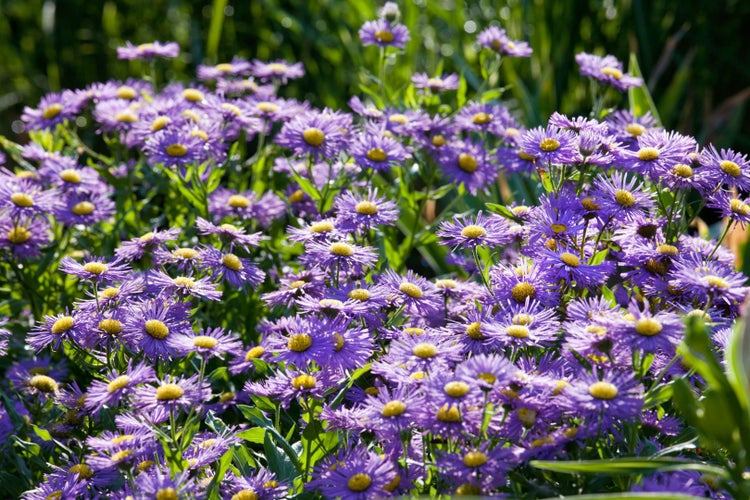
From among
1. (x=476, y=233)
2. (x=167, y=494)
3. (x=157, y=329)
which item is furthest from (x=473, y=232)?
(x=167, y=494)

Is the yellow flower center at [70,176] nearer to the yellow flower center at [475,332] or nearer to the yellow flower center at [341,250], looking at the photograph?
the yellow flower center at [341,250]

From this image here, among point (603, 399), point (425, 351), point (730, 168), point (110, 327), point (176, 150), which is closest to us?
point (603, 399)

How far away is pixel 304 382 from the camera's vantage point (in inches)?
45.1

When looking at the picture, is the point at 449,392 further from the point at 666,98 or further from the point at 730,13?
the point at 730,13

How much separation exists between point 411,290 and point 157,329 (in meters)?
0.36

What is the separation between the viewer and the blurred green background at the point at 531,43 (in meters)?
2.87

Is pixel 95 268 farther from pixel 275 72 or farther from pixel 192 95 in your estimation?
pixel 275 72

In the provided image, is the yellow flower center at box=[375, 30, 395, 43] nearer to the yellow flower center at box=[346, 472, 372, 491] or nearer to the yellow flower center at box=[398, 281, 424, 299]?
the yellow flower center at box=[398, 281, 424, 299]

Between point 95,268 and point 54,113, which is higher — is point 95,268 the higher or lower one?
the lower one

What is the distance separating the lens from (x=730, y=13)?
306 cm

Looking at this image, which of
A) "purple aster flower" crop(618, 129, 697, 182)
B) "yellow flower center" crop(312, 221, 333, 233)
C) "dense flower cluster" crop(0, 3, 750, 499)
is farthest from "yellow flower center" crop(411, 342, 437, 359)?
"purple aster flower" crop(618, 129, 697, 182)

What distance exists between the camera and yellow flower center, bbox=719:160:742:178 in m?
1.29

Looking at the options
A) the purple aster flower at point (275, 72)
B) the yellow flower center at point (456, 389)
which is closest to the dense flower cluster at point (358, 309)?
the yellow flower center at point (456, 389)

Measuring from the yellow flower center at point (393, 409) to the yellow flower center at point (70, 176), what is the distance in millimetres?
954
